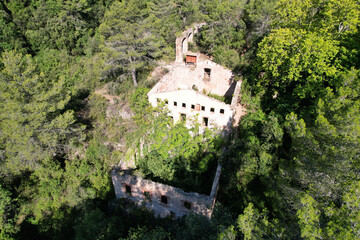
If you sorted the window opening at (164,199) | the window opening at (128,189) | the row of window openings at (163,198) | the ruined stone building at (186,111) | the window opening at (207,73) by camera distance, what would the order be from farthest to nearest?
the window opening at (207,73) → the window opening at (128,189) → the window opening at (164,199) → the row of window openings at (163,198) → the ruined stone building at (186,111)

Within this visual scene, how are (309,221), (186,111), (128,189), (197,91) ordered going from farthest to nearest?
(186,111), (197,91), (128,189), (309,221)

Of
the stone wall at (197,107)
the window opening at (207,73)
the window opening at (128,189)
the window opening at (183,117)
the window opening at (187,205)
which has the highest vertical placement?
the window opening at (207,73)

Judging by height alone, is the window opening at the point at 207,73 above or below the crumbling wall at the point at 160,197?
above

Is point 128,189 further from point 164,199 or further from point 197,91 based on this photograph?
point 197,91

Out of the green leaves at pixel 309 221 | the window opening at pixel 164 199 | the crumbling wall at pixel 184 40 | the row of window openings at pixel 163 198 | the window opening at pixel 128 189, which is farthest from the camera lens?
the crumbling wall at pixel 184 40

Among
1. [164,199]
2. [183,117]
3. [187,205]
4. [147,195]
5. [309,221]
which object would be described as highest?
[309,221]

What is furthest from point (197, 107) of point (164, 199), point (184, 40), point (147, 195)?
point (184, 40)

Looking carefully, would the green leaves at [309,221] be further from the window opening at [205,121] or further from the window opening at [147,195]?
the window opening at [205,121]

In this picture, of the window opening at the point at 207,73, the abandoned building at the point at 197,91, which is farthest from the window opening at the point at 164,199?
the window opening at the point at 207,73
